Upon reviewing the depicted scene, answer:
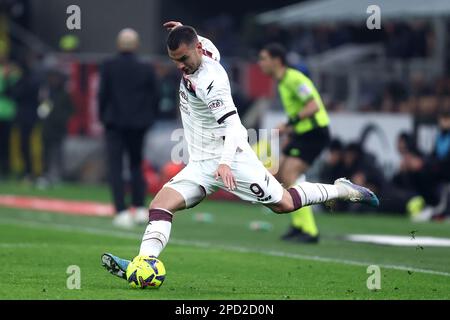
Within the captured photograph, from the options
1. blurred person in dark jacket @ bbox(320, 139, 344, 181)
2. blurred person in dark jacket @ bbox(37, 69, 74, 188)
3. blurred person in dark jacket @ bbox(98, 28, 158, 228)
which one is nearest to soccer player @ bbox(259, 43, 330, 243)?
blurred person in dark jacket @ bbox(98, 28, 158, 228)

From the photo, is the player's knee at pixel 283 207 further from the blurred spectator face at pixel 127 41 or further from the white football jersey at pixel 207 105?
the blurred spectator face at pixel 127 41

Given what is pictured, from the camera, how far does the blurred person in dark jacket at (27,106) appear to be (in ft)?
83.6

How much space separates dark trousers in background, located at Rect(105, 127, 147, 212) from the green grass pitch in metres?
0.51

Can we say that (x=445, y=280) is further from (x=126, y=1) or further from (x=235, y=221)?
(x=126, y=1)

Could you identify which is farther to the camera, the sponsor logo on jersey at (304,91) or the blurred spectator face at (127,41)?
the blurred spectator face at (127,41)

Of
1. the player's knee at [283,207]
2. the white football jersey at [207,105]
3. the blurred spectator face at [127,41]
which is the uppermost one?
the blurred spectator face at [127,41]

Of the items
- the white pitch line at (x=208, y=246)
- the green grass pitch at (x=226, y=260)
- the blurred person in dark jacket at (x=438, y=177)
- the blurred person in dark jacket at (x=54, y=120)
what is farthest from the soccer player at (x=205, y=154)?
the blurred person in dark jacket at (x=54, y=120)

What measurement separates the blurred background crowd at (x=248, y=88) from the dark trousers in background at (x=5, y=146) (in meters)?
0.03

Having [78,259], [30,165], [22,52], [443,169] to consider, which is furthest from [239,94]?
[78,259]

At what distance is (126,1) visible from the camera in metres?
31.8

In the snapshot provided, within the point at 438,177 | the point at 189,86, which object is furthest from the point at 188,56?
the point at 438,177

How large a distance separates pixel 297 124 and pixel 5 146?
532 inches

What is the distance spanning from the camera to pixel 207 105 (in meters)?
10.5
